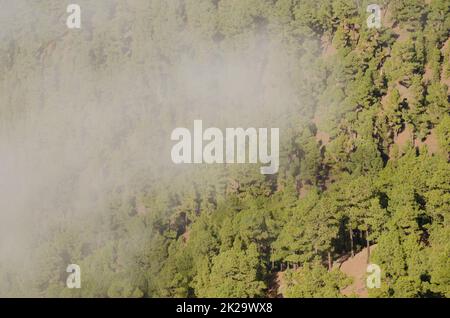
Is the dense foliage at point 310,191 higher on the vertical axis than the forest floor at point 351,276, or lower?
Answer: higher

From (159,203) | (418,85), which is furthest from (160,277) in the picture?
(418,85)

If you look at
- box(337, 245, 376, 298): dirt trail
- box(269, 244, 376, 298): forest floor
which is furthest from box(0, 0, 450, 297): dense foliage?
box(337, 245, 376, 298): dirt trail

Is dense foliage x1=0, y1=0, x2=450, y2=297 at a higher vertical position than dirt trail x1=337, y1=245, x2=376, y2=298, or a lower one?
higher

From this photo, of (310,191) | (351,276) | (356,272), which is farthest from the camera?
(310,191)

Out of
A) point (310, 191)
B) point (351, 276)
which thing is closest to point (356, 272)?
point (351, 276)

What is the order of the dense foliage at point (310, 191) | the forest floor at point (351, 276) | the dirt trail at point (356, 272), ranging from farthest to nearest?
the dense foliage at point (310, 191) < the forest floor at point (351, 276) < the dirt trail at point (356, 272)

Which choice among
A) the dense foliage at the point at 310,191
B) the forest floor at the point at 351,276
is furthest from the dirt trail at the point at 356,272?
the dense foliage at the point at 310,191

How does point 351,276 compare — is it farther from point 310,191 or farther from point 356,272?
point 310,191

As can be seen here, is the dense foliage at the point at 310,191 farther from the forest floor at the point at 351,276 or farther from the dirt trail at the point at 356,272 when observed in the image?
the dirt trail at the point at 356,272

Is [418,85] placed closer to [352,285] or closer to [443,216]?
[443,216]

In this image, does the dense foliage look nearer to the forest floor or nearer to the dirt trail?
the forest floor

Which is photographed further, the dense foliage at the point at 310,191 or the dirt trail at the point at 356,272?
the dense foliage at the point at 310,191
